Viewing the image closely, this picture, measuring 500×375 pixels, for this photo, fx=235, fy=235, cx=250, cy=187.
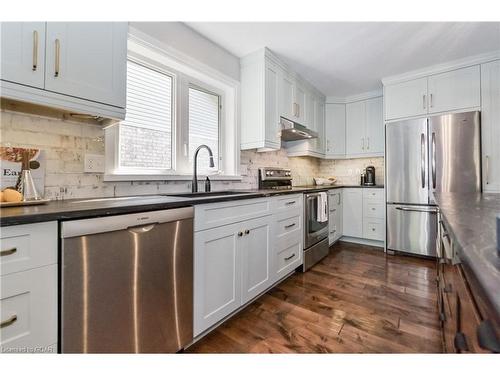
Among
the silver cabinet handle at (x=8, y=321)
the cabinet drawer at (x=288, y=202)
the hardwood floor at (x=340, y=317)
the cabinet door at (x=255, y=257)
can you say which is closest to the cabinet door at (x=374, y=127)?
the hardwood floor at (x=340, y=317)

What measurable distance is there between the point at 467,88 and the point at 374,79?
42.7 inches

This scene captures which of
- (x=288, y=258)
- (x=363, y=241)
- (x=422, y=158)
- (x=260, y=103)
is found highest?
(x=260, y=103)

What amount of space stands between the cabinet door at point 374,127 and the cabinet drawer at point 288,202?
2140 millimetres

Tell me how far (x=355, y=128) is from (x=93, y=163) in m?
3.99

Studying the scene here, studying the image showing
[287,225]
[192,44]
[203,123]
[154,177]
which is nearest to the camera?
[154,177]

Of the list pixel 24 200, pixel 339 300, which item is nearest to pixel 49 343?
pixel 24 200

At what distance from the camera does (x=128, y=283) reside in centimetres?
111

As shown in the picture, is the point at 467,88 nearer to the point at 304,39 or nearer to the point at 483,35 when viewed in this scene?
the point at 483,35

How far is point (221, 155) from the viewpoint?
2.71m

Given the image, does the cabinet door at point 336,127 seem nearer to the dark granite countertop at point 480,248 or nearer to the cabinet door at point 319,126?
the cabinet door at point 319,126

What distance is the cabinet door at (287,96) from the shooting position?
2926 mm

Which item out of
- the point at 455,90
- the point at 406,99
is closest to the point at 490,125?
the point at 455,90

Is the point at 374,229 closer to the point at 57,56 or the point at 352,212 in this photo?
the point at 352,212

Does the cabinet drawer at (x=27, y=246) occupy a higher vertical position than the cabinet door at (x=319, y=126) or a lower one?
lower
